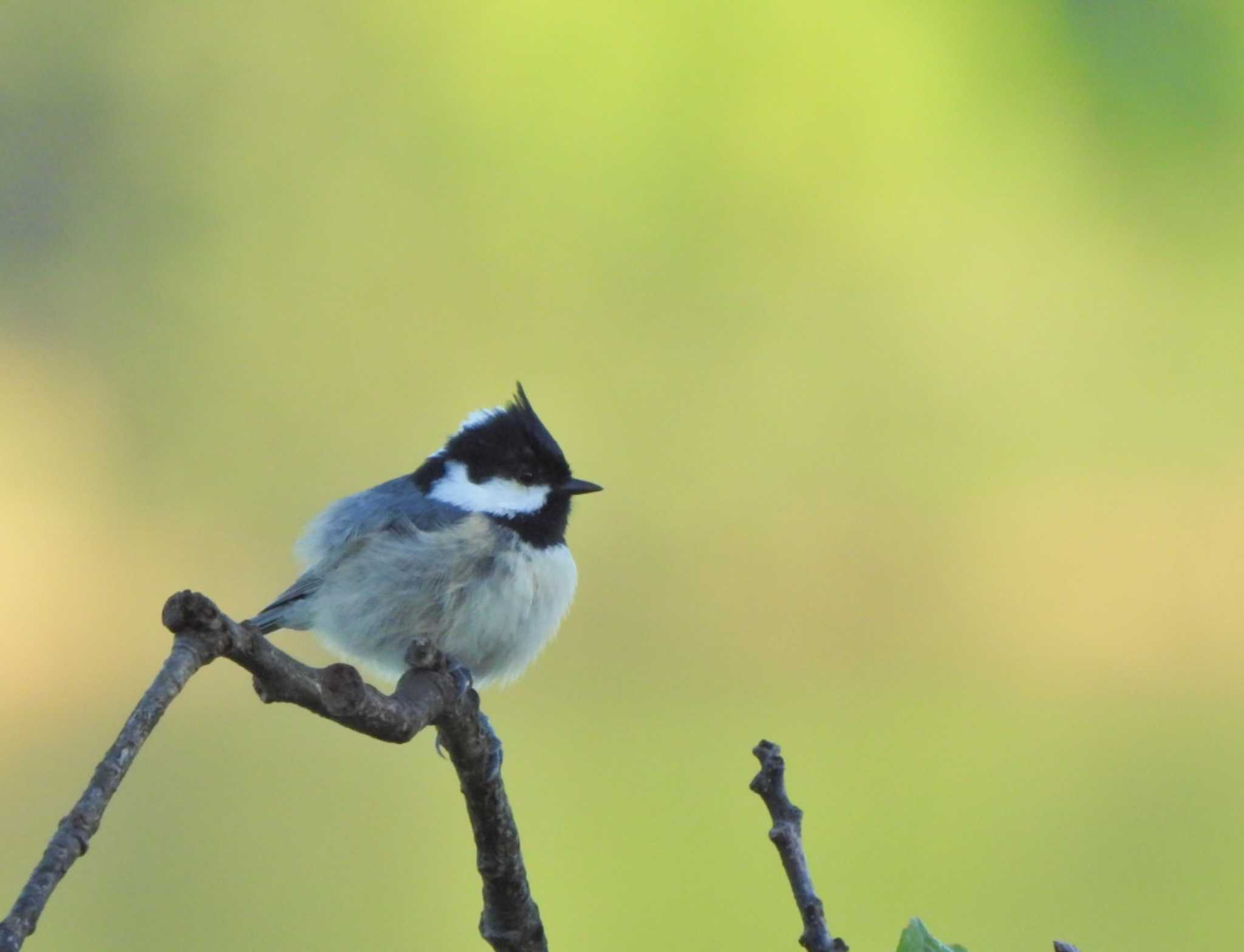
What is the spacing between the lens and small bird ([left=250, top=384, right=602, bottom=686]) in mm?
1806

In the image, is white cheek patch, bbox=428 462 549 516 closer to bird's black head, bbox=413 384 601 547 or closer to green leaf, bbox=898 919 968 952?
bird's black head, bbox=413 384 601 547

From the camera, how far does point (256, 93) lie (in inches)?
171

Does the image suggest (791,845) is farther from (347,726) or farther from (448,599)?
(448,599)

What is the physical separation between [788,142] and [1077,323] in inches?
42.4

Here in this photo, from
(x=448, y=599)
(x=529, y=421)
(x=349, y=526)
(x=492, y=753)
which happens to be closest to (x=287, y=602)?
(x=349, y=526)

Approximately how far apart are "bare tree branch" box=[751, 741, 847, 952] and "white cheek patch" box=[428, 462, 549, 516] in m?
1.00

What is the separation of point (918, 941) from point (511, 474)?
133 cm

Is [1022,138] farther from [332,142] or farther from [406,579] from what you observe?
[406,579]

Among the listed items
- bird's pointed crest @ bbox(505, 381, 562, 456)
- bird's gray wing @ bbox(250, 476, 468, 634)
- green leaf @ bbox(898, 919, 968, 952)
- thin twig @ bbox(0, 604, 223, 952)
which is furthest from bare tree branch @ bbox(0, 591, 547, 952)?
bird's pointed crest @ bbox(505, 381, 562, 456)

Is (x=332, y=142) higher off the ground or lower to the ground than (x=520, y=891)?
higher

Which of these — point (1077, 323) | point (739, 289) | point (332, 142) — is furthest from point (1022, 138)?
point (332, 142)

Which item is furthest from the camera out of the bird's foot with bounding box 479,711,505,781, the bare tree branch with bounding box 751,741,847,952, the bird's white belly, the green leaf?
the bird's white belly

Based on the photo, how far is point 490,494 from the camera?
195 cm

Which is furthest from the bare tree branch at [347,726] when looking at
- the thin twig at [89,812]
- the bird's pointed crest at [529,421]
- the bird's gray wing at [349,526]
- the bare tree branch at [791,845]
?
the bird's pointed crest at [529,421]
